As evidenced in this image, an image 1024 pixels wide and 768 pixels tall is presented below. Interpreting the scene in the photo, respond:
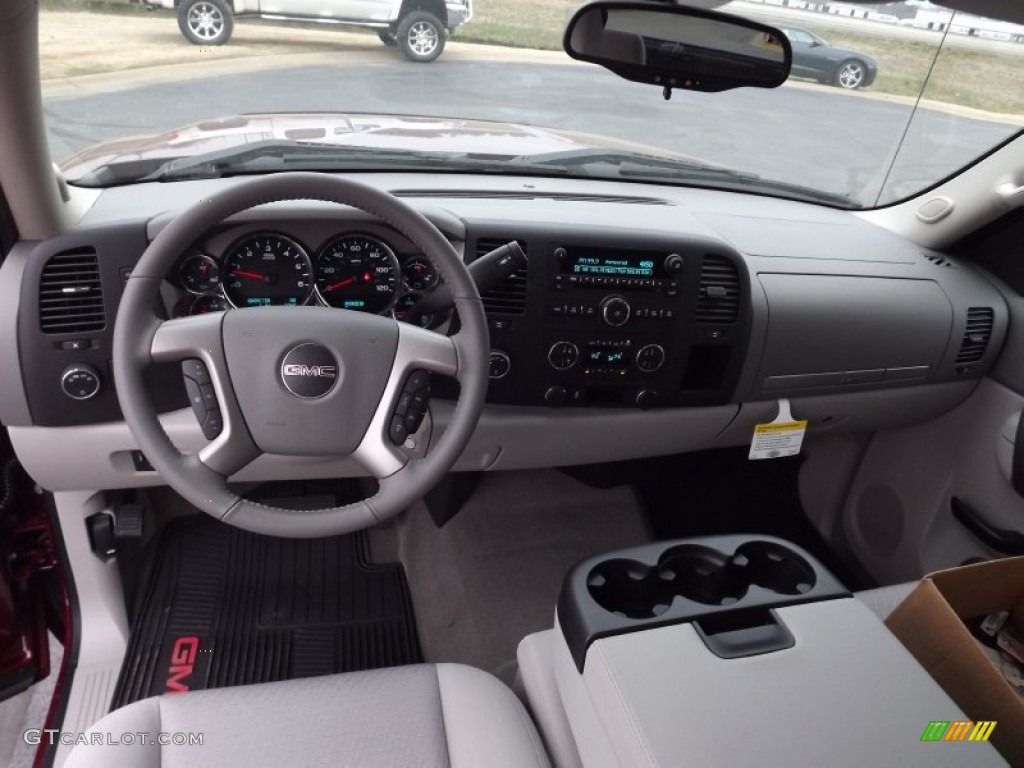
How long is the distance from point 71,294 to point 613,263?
4.00 feet

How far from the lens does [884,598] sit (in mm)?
1725

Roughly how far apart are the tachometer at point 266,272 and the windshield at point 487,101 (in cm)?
42

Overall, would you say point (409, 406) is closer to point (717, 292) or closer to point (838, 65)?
point (717, 292)

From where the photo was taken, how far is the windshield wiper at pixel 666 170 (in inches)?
87.7

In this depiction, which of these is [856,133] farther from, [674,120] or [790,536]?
[790,536]

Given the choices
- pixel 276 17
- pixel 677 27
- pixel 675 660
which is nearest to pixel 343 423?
pixel 675 660

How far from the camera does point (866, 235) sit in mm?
2410

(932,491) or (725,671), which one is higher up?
(725,671)

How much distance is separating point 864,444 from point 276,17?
2478 millimetres

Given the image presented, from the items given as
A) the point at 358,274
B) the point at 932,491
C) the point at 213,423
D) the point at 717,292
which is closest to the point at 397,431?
the point at 213,423

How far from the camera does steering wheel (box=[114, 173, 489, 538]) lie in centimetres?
128

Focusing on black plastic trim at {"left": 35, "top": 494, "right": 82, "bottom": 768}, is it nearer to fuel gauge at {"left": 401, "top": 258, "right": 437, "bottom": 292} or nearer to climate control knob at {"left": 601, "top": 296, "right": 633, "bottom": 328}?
fuel gauge at {"left": 401, "top": 258, "right": 437, "bottom": 292}

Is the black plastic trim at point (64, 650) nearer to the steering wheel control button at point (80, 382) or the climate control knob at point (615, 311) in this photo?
the steering wheel control button at point (80, 382)
